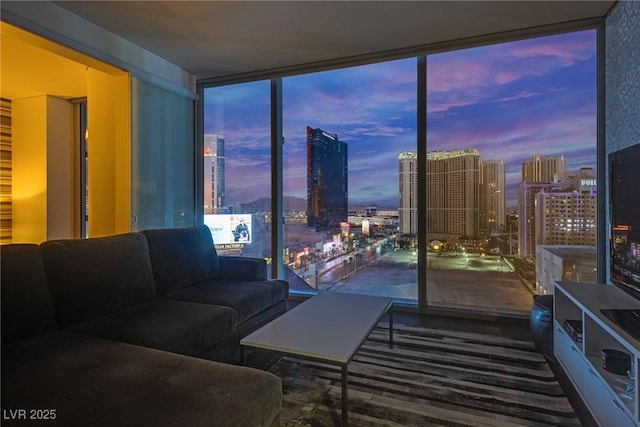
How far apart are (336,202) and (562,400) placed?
255 cm

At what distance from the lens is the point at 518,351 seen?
244cm

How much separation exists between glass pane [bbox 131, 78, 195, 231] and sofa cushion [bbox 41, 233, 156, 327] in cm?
118

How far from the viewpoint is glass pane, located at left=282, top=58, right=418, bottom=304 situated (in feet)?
11.4

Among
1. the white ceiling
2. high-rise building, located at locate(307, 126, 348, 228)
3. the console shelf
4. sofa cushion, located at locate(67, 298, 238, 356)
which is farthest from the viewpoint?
high-rise building, located at locate(307, 126, 348, 228)

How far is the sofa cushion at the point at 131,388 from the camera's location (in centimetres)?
106

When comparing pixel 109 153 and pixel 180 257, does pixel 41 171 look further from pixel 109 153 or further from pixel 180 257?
pixel 180 257

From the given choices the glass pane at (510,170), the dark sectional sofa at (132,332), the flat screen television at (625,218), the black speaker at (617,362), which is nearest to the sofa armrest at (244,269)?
the dark sectional sofa at (132,332)

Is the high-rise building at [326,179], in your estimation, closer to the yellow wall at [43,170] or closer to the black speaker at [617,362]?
the black speaker at [617,362]

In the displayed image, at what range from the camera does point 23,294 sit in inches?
63.5

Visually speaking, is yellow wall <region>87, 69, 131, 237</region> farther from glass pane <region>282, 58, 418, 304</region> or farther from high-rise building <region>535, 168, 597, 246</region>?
high-rise building <region>535, 168, 597, 246</region>

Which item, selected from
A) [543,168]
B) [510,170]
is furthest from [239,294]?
[543,168]

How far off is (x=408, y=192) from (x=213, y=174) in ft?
7.89

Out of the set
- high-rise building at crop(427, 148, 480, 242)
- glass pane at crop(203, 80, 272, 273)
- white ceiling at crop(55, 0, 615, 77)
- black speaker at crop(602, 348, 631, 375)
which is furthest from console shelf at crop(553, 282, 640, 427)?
glass pane at crop(203, 80, 272, 273)

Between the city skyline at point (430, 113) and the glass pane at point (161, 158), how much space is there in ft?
1.39
